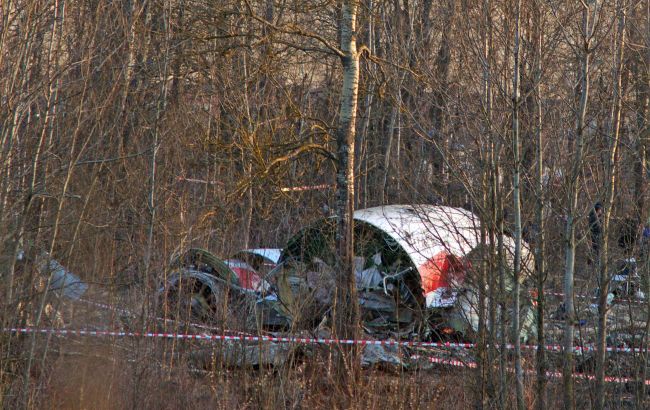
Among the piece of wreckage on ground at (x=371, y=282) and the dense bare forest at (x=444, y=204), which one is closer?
the dense bare forest at (x=444, y=204)

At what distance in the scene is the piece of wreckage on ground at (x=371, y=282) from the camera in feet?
24.6

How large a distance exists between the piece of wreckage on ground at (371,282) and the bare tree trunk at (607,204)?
612mm

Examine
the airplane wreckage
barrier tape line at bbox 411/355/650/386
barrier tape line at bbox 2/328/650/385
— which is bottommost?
barrier tape line at bbox 411/355/650/386

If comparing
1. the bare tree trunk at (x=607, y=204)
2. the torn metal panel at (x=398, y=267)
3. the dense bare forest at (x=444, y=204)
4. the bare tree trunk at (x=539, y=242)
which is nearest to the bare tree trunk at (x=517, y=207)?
the dense bare forest at (x=444, y=204)

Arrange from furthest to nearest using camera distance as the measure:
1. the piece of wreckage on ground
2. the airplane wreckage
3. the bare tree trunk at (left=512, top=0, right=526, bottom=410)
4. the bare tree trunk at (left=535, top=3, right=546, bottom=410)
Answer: the piece of wreckage on ground, the airplane wreckage, the bare tree trunk at (left=535, top=3, right=546, bottom=410), the bare tree trunk at (left=512, top=0, right=526, bottom=410)

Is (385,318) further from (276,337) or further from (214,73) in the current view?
(214,73)

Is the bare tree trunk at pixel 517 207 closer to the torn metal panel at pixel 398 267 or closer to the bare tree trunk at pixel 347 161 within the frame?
the torn metal panel at pixel 398 267

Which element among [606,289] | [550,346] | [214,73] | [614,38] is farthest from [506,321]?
[214,73]

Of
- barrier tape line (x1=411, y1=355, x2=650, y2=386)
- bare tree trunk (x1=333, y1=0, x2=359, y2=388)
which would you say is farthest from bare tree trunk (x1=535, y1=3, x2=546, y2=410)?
bare tree trunk (x1=333, y1=0, x2=359, y2=388)

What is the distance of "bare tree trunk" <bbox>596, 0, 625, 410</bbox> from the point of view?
6602mm

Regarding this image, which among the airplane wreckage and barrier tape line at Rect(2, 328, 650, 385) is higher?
the airplane wreckage

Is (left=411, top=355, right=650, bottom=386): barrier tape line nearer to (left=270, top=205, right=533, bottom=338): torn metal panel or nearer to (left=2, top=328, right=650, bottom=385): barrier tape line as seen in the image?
(left=2, top=328, right=650, bottom=385): barrier tape line

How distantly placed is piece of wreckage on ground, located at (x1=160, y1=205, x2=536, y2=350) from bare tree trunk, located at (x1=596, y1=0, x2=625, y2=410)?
2.01ft

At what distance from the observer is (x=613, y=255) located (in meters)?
7.10
